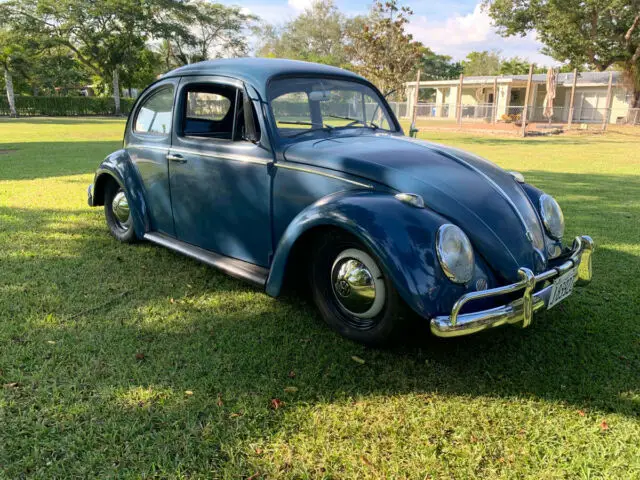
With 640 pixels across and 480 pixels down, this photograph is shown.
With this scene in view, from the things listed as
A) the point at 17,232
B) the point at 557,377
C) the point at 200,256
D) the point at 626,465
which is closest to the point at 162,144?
the point at 200,256

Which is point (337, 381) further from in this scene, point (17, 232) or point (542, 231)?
point (17, 232)

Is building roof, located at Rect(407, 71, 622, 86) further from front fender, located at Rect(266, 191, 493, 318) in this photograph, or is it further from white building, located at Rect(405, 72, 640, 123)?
front fender, located at Rect(266, 191, 493, 318)

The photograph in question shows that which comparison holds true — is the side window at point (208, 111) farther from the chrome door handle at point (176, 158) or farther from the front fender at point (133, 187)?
the front fender at point (133, 187)

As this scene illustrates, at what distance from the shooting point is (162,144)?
3883 millimetres

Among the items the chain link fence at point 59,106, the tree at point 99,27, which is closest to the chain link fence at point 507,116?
the chain link fence at point 59,106

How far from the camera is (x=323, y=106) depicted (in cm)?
355

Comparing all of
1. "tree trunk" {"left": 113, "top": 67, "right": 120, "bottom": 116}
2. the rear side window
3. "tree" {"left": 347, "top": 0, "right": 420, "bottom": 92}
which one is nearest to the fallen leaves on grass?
the rear side window

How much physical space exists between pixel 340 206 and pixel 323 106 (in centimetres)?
125

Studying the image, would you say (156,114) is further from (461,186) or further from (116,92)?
(116,92)

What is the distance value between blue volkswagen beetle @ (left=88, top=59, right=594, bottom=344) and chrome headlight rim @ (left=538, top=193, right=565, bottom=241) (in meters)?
0.01

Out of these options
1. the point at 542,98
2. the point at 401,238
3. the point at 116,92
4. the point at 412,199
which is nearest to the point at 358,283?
the point at 401,238

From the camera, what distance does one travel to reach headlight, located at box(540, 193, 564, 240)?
3041 mm

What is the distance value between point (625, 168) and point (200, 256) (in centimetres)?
1032

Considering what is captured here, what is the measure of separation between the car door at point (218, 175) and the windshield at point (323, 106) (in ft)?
0.74
